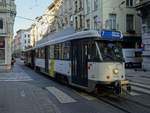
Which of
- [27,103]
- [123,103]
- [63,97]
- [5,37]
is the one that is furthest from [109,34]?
[5,37]

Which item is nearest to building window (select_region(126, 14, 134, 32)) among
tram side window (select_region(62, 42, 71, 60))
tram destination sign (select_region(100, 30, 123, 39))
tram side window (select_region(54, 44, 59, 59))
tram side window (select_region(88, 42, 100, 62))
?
tram side window (select_region(54, 44, 59, 59))

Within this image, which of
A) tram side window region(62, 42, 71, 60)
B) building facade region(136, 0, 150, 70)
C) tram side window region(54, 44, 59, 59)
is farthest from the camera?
building facade region(136, 0, 150, 70)

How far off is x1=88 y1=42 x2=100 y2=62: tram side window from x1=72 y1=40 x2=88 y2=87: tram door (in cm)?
57

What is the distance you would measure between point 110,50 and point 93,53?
2.47 feet

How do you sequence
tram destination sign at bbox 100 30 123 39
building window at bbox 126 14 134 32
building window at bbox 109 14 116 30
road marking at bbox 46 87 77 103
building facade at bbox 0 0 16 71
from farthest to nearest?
building window at bbox 126 14 134 32
building window at bbox 109 14 116 30
building facade at bbox 0 0 16 71
tram destination sign at bbox 100 30 123 39
road marking at bbox 46 87 77 103

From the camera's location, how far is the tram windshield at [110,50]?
17219mm

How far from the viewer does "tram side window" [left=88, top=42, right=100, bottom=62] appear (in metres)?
17.3

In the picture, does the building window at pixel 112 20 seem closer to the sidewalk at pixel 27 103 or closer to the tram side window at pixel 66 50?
the tram side window at pixel 66 50

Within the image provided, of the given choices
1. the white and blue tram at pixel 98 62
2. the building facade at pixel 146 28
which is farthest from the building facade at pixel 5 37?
the white and blue tram at pixel 98 62

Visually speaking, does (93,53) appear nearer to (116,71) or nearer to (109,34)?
(109,34)

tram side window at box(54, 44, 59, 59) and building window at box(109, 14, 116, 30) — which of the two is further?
building window at box(109, 14, 116, 30)

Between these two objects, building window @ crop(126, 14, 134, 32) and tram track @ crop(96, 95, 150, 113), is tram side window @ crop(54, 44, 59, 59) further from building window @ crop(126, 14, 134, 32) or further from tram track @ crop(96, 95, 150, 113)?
building window @ crop(126, 14, 134, 32)

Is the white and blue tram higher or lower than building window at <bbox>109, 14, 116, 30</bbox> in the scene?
lower

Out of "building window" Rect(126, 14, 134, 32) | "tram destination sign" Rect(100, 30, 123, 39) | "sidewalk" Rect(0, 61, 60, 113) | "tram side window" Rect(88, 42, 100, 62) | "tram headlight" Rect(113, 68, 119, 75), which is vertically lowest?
"sidewalk" Rect(0, 61, 60, 113)
